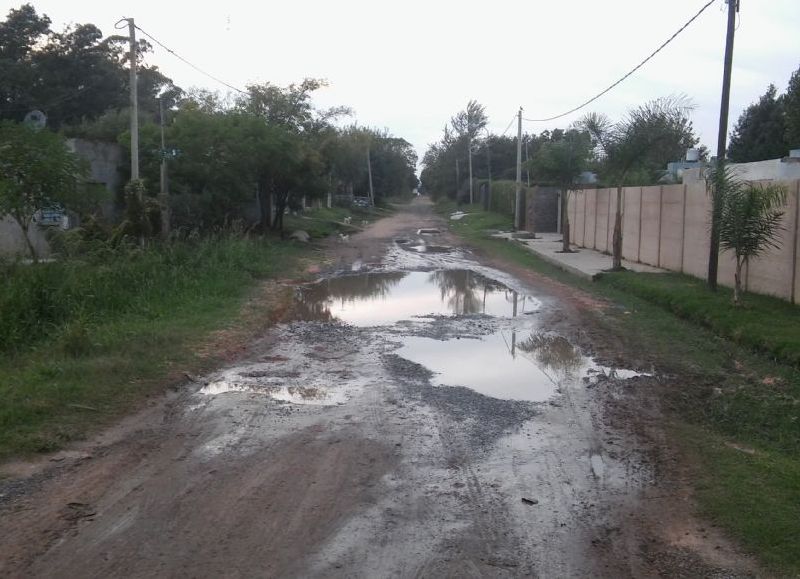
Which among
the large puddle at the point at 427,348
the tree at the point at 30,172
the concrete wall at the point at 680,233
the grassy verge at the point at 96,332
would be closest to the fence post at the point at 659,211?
the concrete wall at the point at 680,233

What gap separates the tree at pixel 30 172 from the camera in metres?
12.3

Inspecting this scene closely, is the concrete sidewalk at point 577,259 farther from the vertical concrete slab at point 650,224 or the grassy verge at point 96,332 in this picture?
the grassy verge at point 96,332

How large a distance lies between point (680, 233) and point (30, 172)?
1403 cm

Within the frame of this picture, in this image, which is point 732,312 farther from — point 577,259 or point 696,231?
point 577,259

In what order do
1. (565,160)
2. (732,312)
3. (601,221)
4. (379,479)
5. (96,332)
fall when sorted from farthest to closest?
(601,221) < (565,160) < (732,312) < (96,332) < (379,479)

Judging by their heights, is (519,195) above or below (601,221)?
above

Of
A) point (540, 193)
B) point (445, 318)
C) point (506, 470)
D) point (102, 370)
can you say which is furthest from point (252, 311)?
point (540, 193)

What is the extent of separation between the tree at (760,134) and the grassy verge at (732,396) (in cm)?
2760

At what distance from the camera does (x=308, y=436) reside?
6484mm

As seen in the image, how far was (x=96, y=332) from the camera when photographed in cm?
994

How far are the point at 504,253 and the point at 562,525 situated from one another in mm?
22179

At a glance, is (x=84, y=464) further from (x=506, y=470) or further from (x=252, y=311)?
(x=252, y=311)

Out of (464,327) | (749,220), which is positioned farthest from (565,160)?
(464,327)

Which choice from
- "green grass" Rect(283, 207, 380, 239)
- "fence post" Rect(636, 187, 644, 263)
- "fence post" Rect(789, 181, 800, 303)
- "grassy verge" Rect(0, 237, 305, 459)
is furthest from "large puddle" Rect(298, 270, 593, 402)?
"green grass" Rect(283, 207, 380, 239)
